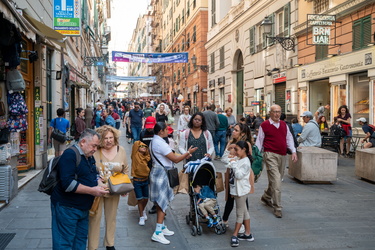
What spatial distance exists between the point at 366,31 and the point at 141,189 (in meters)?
10.8

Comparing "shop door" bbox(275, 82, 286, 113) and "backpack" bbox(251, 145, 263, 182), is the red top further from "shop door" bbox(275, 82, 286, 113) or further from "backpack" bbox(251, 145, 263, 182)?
"shop door" bbox(275, 82, 286, 113)

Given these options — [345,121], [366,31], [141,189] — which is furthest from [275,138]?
[366,31]

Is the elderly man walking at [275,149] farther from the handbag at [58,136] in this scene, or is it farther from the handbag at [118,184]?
the handbag at [58,136]

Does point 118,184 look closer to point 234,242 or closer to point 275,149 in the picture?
point 234,242

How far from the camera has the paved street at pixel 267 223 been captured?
5.29m

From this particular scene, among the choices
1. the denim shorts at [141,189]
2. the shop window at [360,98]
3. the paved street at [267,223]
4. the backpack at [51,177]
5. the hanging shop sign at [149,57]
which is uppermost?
the hanging shop sign at [149,57]

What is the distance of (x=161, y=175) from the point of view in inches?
221

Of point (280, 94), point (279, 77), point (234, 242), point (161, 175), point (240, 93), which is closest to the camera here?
point (234, 242)

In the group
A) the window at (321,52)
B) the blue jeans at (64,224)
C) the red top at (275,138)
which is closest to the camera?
the blue jeans at (64,224)

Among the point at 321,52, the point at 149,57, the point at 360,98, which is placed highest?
the point at 149,57

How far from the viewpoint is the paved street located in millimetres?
5293

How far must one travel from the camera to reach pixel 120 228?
19.5ft

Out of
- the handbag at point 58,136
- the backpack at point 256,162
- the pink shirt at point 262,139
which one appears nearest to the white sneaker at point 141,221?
the backpack at point 256,162

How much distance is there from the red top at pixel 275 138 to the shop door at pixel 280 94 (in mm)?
13501
